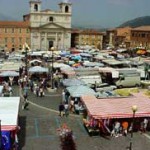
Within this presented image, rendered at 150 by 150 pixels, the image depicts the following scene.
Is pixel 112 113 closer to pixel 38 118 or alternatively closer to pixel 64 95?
pixel 38 118

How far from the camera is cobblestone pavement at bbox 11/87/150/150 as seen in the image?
19062mm

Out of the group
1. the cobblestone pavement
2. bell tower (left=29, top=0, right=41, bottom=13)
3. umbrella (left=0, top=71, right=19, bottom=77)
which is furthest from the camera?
bell tower (left=29, top=0, right=41, bottom=13)

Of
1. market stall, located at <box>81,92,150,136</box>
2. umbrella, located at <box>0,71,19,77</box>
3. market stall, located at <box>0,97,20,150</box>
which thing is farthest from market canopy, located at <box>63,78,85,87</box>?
market stall, located at <box>0,97,20,150</box>

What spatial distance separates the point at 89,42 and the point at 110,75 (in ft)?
229

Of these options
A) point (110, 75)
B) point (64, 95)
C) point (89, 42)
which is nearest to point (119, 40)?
point (89, 42)

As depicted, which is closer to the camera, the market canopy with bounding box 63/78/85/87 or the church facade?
the market canopy with bounding box 63/78/85/87

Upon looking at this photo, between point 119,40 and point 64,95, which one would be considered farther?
point 119,40

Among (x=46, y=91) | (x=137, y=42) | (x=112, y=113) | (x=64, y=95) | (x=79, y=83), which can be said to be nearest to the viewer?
(x=112, y=113)

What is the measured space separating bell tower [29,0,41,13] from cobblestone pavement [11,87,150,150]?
69.6 meters

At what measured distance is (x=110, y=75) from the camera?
122ft

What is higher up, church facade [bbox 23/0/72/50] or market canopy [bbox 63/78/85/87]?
church facade [bbox 23/0/72/50]

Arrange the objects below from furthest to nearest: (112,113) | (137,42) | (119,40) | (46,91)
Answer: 1. (119,40)
2. (137,42)
3. (46,91)
4. (112,113)

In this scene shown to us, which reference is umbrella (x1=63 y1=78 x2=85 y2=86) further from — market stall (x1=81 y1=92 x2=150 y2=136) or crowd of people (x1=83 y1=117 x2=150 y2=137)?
crowd of people (x1=83 y1=117 x2=150 y2=137)

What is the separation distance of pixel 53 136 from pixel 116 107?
13.5 ft
